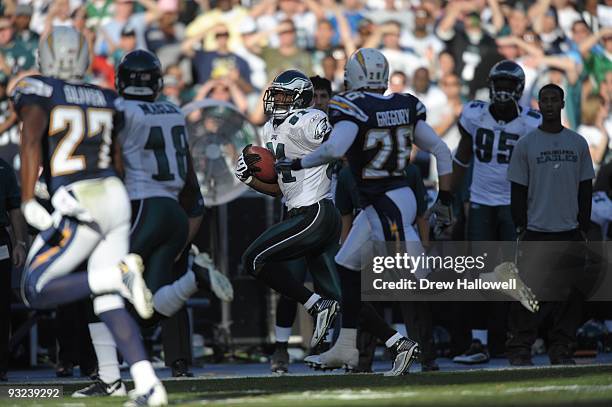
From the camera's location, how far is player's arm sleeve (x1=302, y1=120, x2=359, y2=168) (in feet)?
25.5

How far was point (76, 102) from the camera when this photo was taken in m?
6.31

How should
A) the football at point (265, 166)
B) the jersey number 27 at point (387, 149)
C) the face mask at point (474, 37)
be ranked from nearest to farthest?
the football at point (265, 166) → the jersey number 27 at point (387, 149) → the face mask at point (474, 37)

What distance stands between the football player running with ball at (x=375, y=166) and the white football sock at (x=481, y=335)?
185 centimetres

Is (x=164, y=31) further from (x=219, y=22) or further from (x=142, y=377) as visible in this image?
(x=142, y=377)

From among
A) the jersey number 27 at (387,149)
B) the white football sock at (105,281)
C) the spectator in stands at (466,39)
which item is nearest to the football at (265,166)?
the jersey number 27 at (387,149)

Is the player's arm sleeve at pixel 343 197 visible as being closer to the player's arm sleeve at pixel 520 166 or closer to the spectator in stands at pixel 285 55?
the player's arm sleeve at pixel 520 166

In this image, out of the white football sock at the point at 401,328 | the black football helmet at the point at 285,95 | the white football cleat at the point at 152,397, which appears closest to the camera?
the white football cleat at the point at 152,397

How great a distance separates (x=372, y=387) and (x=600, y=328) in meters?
4.16

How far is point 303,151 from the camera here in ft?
26.4

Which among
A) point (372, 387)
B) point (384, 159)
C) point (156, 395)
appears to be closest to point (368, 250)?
point (384, 159)

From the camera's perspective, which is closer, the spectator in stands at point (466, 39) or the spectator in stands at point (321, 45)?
the spectator in stands at point (321, 45)

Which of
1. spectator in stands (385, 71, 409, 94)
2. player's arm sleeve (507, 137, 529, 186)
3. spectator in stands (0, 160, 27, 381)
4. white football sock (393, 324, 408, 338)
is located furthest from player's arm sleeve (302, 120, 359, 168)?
spectator in stands (385, 71, 409, 94)

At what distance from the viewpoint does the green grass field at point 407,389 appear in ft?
19.6

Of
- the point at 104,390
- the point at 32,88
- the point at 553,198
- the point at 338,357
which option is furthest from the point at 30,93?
the point at 553,198
